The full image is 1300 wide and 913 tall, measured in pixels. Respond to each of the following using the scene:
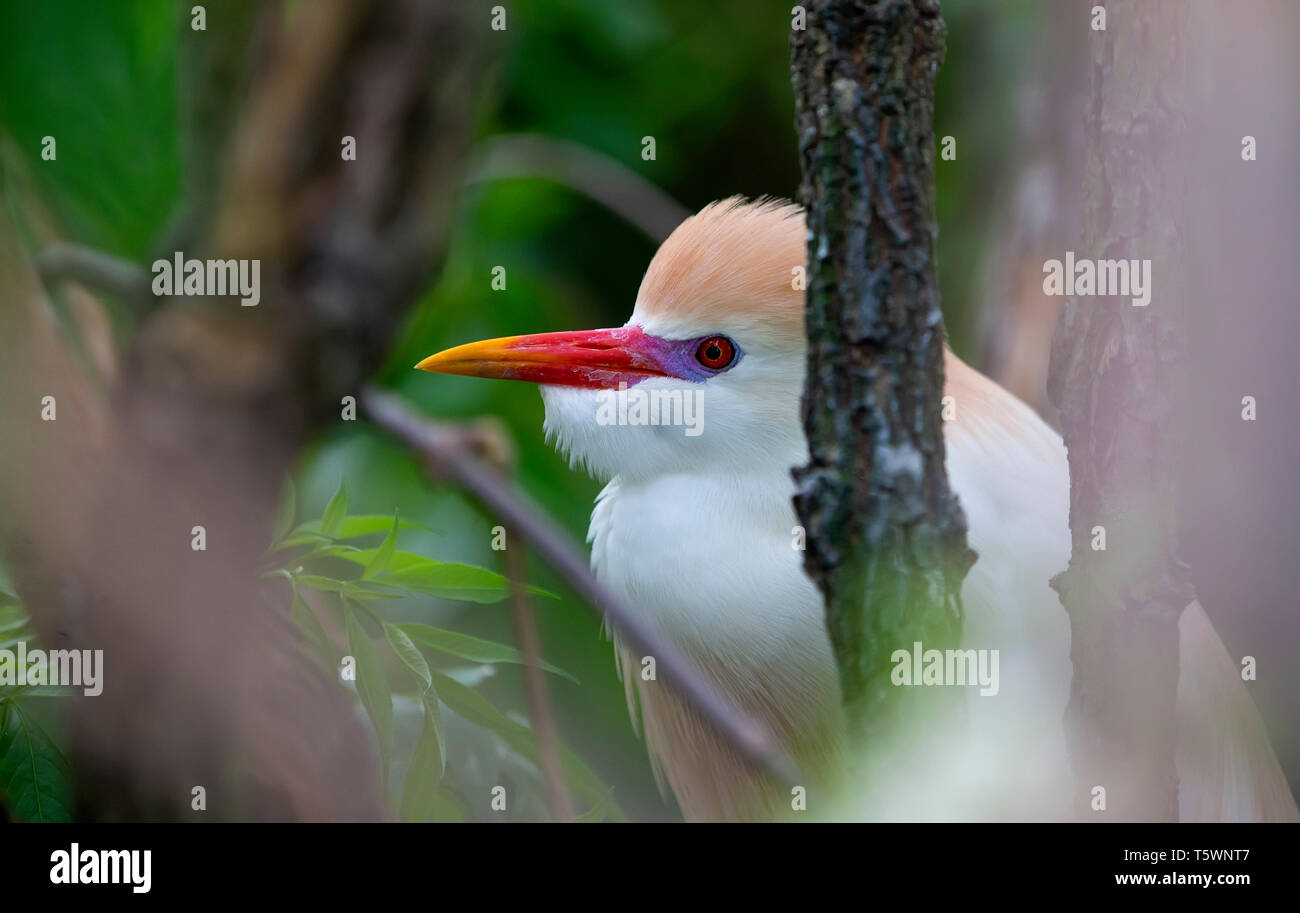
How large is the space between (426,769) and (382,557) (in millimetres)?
196

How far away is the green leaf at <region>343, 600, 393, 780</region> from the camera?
40.8 inches

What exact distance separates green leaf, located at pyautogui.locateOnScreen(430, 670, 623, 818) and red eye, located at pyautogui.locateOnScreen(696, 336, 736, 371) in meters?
0.39

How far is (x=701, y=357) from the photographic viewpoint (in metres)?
1.14

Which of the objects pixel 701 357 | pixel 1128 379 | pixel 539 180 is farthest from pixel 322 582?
pixel 539 180

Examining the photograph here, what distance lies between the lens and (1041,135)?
1886 mm

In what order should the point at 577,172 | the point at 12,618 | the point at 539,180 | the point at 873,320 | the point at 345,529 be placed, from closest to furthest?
the point at 873,320
the point at 12,618
the point at 345,529
the point at 577,172
the point at 539,180

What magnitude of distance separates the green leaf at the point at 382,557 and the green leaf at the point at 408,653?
0.16 ft

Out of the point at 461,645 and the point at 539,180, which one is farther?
the point at 539,180

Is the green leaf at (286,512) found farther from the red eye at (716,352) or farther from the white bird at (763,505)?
the red eye at (716,352)

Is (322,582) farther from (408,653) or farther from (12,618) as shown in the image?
(12,618)

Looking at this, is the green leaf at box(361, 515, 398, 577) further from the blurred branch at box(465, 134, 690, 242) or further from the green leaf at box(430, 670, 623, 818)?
the blurred branch at box(465, 134, 690, 242)

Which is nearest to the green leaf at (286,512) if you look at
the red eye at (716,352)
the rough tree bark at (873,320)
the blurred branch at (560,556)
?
the blurred branch at (560,556)

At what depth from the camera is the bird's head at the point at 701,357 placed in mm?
1117
